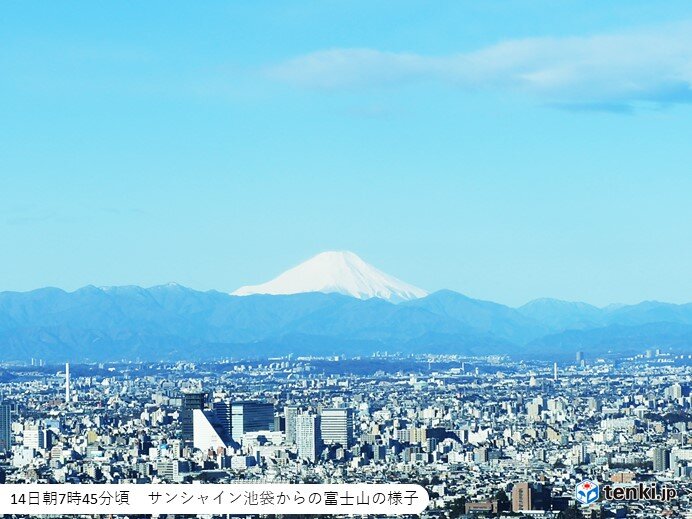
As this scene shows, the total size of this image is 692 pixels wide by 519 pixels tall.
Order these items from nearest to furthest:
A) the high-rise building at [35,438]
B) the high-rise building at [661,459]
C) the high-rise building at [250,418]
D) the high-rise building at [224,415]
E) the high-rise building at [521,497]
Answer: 1. the high-rise building at [521,497]
2. the high-rise building at [661,459]
3. the high-rise building at [35,438]
4. the high-rise building at [224,415]
5. the high-rise building at [250,418]

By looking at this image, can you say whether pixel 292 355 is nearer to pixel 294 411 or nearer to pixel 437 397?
pixel 437 397

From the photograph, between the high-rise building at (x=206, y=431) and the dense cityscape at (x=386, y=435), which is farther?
the high-rise building at (x=206, y=431)

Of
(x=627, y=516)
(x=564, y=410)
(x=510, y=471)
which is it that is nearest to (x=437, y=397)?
(x=564, y=410)

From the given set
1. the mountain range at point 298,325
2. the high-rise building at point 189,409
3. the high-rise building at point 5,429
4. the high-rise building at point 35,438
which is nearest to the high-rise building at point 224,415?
the high-rise building at point 189,409

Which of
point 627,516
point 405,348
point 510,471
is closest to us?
point 627,516

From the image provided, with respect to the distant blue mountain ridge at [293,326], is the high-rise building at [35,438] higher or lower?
lower

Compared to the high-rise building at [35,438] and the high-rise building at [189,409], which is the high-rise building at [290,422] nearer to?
the high-rise building at [189,409]

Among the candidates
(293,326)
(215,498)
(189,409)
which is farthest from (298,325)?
(215,498)
